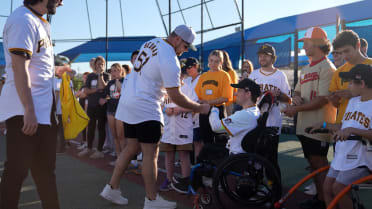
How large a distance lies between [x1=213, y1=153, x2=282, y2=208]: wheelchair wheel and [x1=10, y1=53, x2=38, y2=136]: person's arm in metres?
1.64

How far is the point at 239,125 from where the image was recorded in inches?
126

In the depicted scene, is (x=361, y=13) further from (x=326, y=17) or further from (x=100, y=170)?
(x=100, y=170)

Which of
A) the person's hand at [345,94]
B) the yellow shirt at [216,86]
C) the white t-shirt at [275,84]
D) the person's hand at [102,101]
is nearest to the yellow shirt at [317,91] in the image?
the person's hand at [345,94]

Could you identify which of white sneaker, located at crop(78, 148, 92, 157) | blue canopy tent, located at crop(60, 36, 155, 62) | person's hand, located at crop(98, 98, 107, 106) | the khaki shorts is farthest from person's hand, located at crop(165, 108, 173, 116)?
blue canopy tent, located at crop(60, 36, 155, 62)

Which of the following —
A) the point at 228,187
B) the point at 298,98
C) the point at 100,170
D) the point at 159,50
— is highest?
the point at 159,50

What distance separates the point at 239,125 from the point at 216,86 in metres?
1.41

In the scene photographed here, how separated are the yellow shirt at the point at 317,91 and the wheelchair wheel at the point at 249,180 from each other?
0.66m

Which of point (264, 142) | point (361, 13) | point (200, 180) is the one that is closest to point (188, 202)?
point (200, 180)

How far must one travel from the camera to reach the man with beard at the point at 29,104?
2148mm

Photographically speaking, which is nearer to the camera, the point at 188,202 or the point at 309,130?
the point at 309,130

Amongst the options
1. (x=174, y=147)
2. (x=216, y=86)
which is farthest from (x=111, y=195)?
(x=216, y=86)

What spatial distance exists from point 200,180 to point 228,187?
29cm

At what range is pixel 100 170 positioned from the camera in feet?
17.5

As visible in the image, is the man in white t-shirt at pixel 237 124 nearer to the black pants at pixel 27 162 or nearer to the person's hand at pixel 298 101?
the person's hand at pixel 298 101
